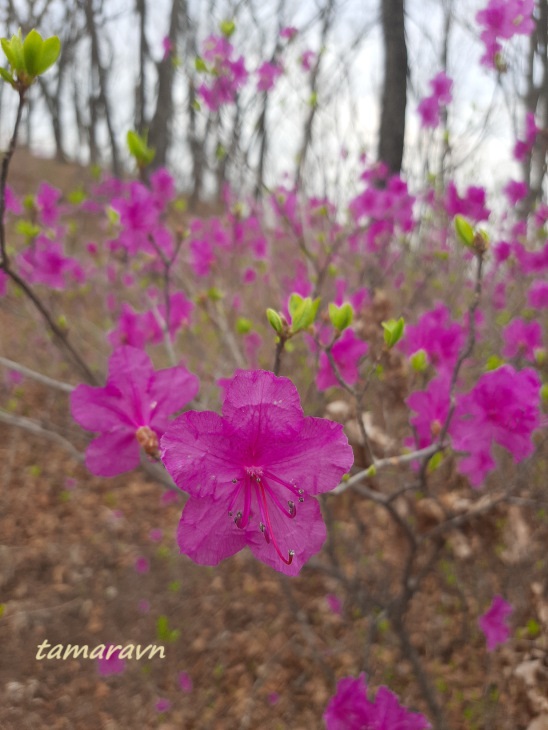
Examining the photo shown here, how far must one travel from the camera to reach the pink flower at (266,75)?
324cm

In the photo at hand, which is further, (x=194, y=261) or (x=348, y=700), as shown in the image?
(x=194, y=261)

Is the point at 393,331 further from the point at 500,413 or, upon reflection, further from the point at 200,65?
the point at 200,65

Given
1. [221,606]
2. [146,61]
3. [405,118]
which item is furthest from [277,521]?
[146,61]

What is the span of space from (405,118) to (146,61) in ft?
22.0

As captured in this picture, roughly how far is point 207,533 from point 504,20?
Result: 2455mm

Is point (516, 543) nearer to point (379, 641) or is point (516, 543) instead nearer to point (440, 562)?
point (440, 562)

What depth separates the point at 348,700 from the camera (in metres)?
1.31

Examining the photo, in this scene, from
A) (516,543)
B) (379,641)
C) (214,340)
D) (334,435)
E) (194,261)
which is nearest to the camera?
(334,435)

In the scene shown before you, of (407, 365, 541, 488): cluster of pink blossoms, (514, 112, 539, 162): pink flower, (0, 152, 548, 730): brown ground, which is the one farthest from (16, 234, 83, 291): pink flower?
(514, 112, 539, 162): pink flower

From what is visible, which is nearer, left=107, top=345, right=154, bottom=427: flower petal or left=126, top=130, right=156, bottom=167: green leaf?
left=107, top=345, right=154, bottom=427: flower petal

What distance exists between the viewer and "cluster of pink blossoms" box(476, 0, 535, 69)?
7.13 ft

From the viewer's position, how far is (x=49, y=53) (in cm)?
99

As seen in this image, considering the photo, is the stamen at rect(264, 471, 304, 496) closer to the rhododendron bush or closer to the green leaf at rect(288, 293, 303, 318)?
the rhododendron bush

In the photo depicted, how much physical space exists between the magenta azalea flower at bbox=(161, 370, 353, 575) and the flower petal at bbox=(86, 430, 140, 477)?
33cm
